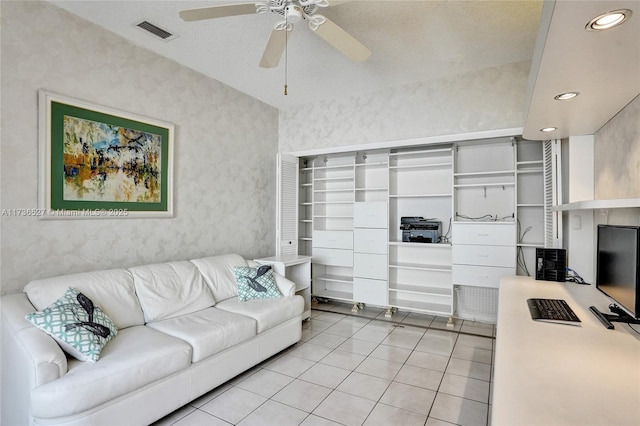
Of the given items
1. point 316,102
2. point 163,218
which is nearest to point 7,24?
point 163,218

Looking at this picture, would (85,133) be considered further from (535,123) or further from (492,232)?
(492,232)

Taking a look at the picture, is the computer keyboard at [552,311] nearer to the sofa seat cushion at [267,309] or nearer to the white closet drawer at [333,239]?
the sofa seat cushion at [267,309]

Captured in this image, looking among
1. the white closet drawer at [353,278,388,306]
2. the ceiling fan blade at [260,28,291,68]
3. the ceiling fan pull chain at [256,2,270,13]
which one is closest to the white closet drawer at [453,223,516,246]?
the white closet drawer at [353,278,388,306]

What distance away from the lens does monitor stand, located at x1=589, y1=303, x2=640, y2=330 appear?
1751 mm

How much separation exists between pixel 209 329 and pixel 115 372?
724 mm

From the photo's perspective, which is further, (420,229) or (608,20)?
(420,229)

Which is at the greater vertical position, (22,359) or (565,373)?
(565,373)

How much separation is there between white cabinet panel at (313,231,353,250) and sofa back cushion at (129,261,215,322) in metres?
1.97

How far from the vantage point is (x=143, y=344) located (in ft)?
7.28

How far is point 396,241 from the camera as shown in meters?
4.55

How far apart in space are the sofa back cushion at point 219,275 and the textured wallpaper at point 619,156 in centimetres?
327

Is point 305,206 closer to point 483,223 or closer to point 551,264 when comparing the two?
point 483,223

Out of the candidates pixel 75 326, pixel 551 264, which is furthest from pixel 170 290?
pixel 551 264

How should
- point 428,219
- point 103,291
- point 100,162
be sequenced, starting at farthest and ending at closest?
point 428,219 → point 100,162 → point 103,291
